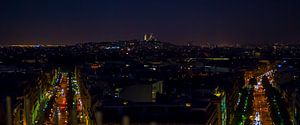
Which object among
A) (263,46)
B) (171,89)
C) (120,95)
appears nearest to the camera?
(120,95)

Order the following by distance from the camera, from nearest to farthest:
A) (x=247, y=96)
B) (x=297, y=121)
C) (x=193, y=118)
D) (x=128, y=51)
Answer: (x=193, y=118), (x=297, y=121), (x=247, y=96), (x=128, y=51)

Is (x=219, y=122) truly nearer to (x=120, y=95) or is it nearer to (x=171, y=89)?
(x=120, y=95)

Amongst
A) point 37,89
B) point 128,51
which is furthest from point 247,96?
point 128,51

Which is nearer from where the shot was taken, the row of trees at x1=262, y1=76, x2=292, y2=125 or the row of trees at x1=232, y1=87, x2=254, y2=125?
the row of trees at x1=262, y1=76, x2=292, y2=125

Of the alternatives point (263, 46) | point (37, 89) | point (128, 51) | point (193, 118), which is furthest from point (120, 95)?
point (263, 46)

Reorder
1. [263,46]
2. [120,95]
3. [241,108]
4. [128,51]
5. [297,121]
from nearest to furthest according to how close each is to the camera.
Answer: [297,121] < [241,108] < [120,95] < [128,51] < [263,46]

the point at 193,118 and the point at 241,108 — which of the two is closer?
the point at 193,118

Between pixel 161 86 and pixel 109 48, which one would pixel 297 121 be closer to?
pixel 161 86

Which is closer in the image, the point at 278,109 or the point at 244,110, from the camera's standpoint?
the point at 244,110

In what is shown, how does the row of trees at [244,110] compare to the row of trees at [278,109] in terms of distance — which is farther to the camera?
the row of trees at [244,110]
